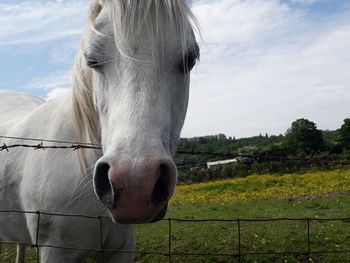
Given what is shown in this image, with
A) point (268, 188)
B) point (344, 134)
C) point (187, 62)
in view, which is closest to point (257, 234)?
point (187, 62)

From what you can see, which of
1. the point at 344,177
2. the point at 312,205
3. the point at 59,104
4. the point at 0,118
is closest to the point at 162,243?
the point at 0,118

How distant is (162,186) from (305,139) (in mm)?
41521

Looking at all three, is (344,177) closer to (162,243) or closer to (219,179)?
(219,179)

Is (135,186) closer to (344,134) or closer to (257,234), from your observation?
(257,234)

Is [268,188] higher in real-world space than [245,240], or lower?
lower

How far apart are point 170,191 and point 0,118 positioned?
3.24m

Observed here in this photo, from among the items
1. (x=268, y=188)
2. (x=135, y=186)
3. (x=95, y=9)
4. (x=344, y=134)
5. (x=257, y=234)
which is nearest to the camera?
(x=135, y=186)

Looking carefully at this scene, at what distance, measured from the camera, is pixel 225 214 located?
1168 cm

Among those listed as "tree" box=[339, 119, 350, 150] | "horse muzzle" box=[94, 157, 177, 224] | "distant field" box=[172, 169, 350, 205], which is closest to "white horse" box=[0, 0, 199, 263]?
"horse muzzle" box=[94, 157, 177, 224]

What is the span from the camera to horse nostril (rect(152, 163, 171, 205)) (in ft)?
6.26

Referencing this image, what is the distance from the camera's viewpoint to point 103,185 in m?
1.98

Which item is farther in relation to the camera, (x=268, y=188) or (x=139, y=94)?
(x=268, y=188)

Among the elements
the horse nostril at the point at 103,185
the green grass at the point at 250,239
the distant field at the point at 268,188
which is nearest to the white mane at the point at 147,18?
the horse nostril at the point at 103,185

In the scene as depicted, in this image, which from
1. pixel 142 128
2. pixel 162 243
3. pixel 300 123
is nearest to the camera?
pixel 142 128
